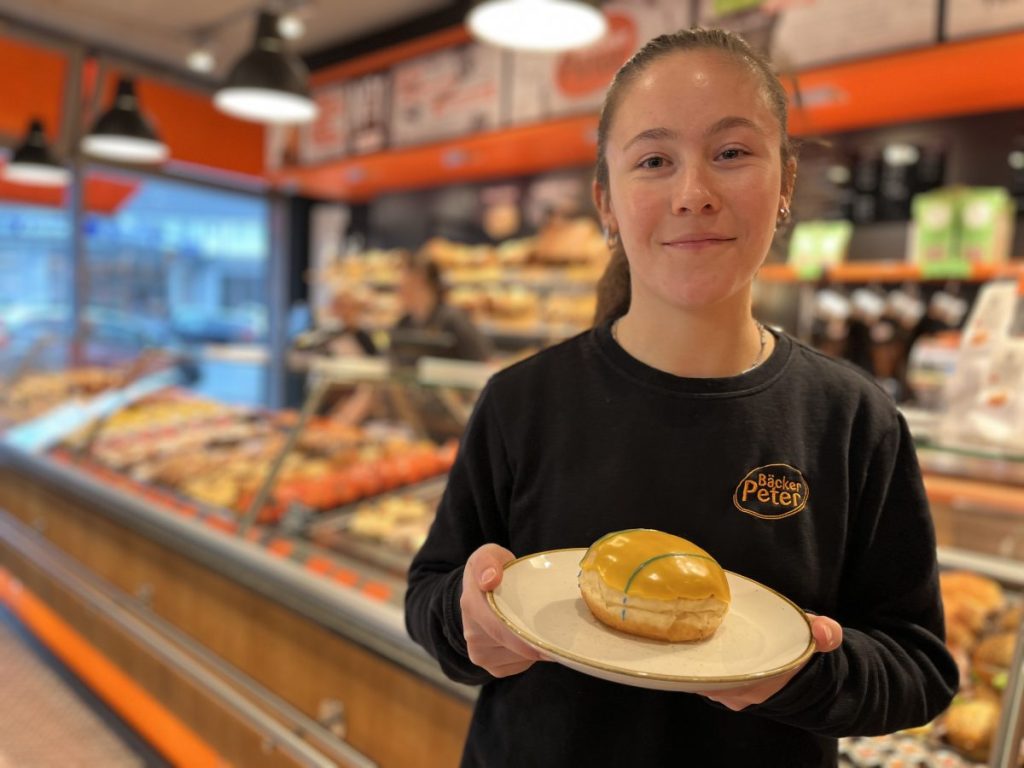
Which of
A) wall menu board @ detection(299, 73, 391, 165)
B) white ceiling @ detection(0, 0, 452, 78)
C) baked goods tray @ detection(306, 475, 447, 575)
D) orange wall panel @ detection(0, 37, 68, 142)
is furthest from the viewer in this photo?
wall menu board @ detection(299, 73, 391, 165)

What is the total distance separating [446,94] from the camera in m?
6.38

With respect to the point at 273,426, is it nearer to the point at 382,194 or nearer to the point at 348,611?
the point at 348,611

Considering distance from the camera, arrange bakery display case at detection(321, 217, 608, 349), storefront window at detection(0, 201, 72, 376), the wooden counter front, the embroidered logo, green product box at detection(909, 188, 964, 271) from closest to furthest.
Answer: the embroidered logo → the wooden counter front → green product box at detection(909, 188, 964, 271) → bakery display case at detection(321, 217, 608, 349) → storefront window at detection(0, 201, 72, 376)

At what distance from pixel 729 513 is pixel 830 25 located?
4.12 m

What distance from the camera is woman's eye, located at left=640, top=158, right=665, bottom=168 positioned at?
895mm

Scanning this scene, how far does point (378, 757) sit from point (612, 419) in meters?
1.61

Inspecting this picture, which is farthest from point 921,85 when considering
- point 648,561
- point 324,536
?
point 648,561

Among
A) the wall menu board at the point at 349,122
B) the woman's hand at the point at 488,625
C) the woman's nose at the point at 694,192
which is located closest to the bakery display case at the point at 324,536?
the woman's hand at the point at 488,625

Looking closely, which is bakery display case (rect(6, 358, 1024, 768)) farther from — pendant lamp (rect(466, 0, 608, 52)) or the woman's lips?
pendant lamp (rect(466, 0, 608, 52))

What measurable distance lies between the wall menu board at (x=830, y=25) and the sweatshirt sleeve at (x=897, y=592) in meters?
3.29

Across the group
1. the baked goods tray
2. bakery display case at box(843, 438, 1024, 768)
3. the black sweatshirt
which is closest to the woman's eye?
the black sweatshirt

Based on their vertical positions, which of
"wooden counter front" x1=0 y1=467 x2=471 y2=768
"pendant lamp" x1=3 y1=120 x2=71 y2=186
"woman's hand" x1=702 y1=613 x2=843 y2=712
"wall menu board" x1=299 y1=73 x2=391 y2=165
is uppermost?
"wall menu board" x1=299 y1=73 x2=391 y2=165

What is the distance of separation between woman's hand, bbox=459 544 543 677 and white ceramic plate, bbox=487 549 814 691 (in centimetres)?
2

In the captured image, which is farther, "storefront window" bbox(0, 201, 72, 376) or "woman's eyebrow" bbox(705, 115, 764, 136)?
"storefront window" bbox(0, 201, 72, 376)
